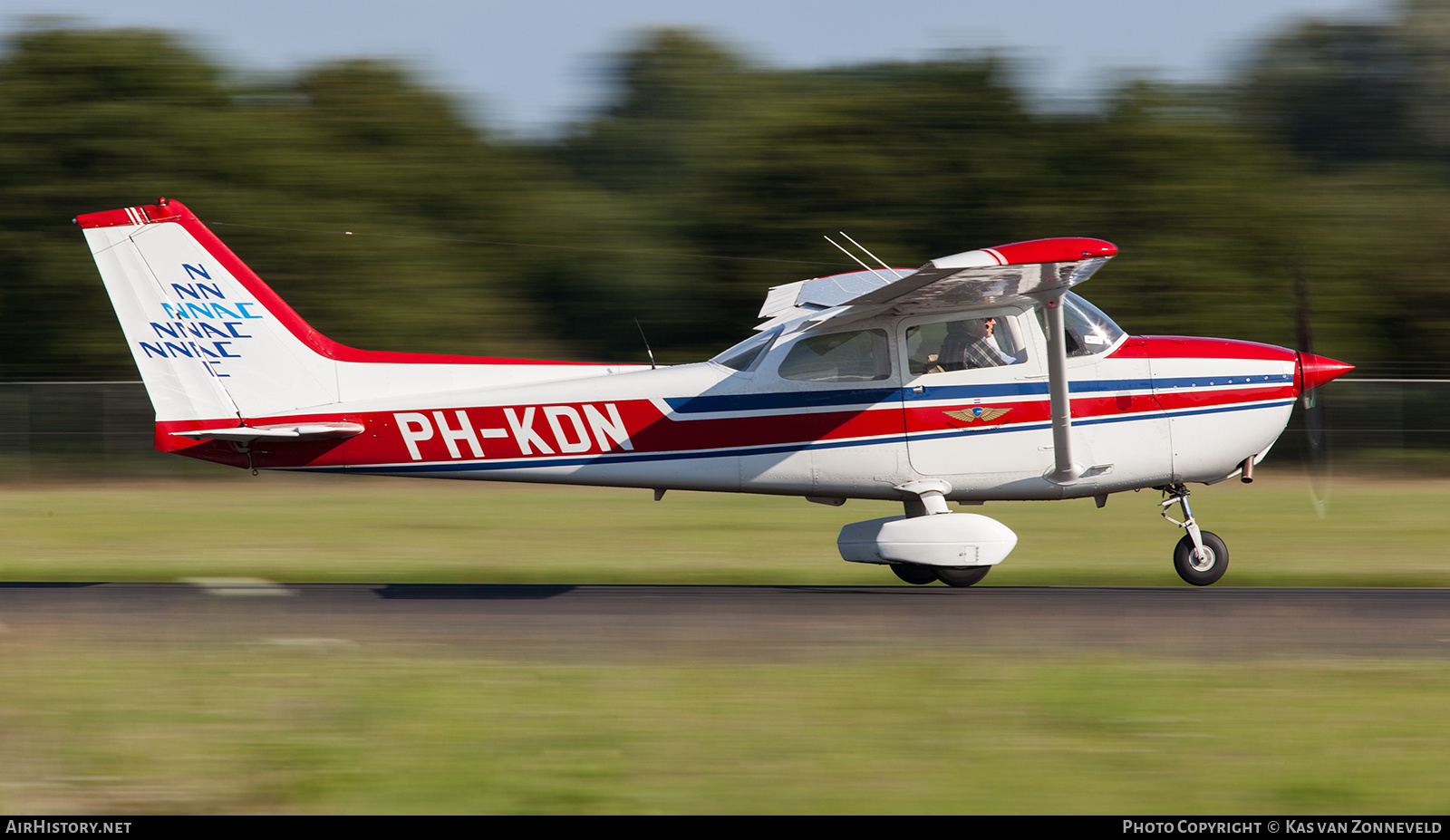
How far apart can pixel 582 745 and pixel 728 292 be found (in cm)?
1857

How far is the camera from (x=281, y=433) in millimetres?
9188

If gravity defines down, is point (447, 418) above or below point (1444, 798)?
above

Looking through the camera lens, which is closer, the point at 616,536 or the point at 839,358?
the point at 839,358

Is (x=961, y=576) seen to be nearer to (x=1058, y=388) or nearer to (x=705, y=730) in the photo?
(x=1058, y=388)

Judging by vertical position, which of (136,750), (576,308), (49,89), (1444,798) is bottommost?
(576,308)

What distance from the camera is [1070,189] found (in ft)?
73.8

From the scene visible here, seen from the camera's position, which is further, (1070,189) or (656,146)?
(656,146)

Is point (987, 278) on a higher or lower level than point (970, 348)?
higher

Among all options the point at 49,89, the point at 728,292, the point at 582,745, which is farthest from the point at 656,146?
the point at 582,745

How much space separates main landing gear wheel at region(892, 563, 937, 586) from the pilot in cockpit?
1.63 metres

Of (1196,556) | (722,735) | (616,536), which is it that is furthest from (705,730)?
(616,536)

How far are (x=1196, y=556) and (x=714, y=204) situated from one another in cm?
1588

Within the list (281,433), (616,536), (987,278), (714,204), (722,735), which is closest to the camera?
(722,735)
